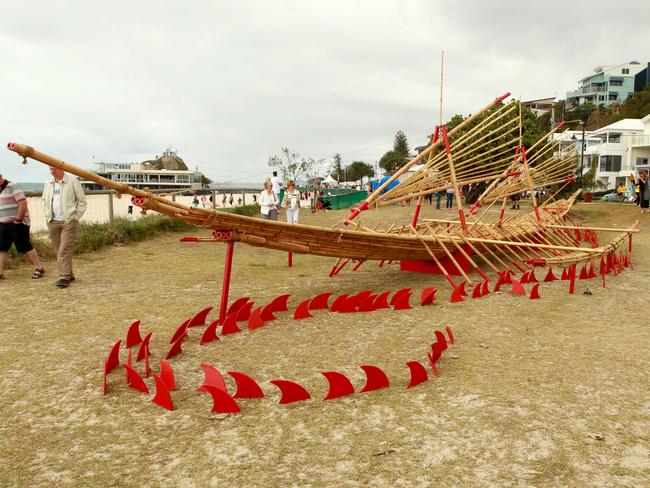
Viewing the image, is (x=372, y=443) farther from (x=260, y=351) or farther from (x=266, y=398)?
(x=260, y=351)

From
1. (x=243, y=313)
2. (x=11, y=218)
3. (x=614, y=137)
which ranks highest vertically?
(x=614, y=137)

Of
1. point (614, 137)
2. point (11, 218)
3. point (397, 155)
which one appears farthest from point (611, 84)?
point (11, 218)

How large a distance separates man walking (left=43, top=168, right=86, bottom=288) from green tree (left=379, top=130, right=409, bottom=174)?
77.5 metres

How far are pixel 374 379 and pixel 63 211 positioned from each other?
537 centimetres

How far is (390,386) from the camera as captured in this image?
3.49 m

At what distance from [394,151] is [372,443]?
325ft

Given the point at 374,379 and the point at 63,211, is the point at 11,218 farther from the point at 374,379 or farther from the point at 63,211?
the point at 374,379

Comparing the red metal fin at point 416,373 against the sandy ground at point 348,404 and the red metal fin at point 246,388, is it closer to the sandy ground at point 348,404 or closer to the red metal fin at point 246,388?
the sandy ground at point 348,404

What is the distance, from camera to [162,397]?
10.5 feet

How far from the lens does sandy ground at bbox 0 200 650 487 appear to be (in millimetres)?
2494

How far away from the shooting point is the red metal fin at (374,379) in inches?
133

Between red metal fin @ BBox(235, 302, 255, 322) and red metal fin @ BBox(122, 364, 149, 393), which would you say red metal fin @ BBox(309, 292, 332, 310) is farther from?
red metal fin @ BBox(122, 364, 149, 393)

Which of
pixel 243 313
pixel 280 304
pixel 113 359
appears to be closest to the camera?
pixel 113 359

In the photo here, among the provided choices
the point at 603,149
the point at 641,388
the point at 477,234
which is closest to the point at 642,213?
the point at 477,234
